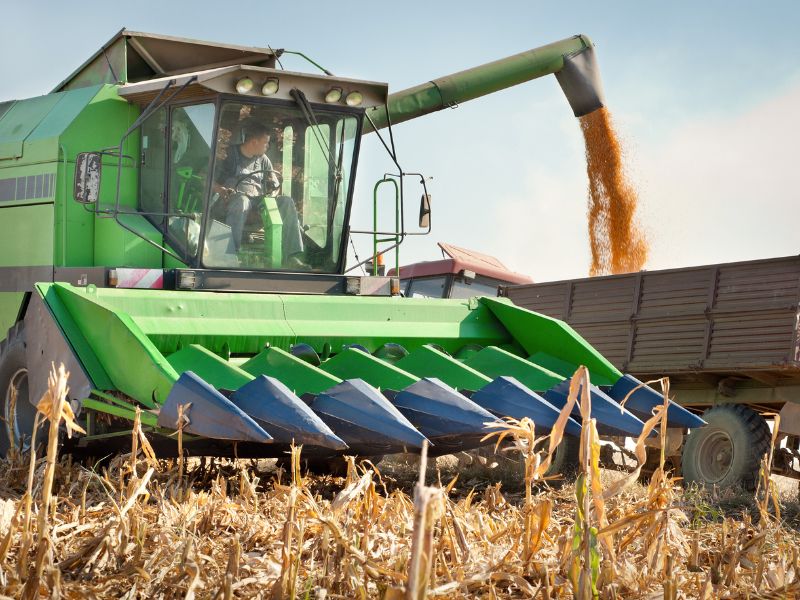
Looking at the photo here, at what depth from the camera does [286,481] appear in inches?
235

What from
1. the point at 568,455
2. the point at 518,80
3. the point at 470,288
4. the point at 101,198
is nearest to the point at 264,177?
the point at 101,198

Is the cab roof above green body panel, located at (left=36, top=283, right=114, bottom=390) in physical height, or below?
above

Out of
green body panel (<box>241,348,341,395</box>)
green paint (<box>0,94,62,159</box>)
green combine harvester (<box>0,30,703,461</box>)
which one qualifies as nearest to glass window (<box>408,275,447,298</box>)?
green combine harvester (<box>0,30,703,461</box>)

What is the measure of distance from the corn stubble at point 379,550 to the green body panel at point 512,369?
1.74 metres

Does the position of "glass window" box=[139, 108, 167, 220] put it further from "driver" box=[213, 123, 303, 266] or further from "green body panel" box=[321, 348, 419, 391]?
"green body panel" box=[321, 348, 419, 391]

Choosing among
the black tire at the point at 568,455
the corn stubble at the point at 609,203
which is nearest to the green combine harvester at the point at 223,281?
the black tire at the point at 568,455

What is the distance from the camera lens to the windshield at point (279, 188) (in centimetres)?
705

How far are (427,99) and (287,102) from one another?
3.37m

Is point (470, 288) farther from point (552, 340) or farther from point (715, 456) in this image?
point (552, 340)

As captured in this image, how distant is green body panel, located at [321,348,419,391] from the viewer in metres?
5.46

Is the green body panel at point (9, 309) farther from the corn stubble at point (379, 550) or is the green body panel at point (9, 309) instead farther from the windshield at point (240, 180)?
the corn stubble at point (379, 550)

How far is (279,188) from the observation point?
23.8 feet

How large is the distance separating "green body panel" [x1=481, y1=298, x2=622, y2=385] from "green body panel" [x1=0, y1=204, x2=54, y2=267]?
9.38ft

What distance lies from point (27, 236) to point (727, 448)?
545cm
